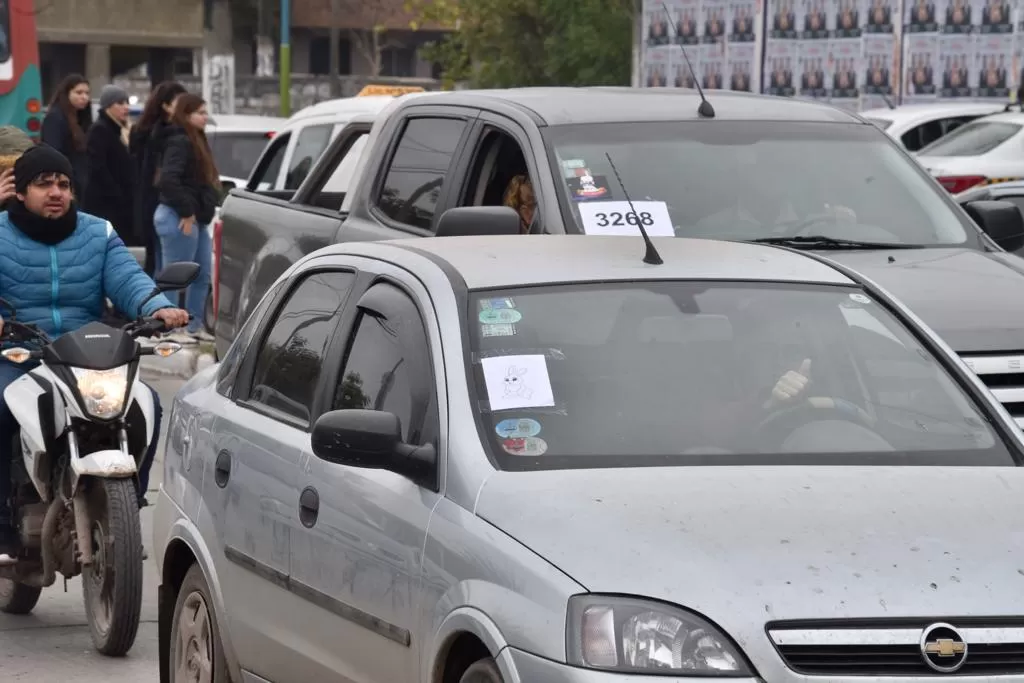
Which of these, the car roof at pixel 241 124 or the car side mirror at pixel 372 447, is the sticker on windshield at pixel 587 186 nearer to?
the car side mirror at pixel 372 447

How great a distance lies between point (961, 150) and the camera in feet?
61.7

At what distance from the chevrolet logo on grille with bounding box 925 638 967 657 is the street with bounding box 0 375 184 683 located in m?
3.66

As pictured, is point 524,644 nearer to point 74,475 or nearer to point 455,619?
point 455,619

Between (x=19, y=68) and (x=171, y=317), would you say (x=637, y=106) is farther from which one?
(x=19, y=68)

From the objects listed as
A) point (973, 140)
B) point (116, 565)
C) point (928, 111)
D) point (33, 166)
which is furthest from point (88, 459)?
point (928, 111)

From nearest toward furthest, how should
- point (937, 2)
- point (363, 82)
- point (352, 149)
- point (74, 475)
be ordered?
point (74, 475) < point (352, 149) < point (937, 2) < point (363, 82)

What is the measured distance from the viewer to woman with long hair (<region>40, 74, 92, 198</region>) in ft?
54.6

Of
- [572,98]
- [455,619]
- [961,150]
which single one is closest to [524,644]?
[455,619]

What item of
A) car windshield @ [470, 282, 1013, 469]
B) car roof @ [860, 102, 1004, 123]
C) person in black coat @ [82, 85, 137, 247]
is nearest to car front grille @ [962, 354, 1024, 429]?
car windshield @ [470, 282, 1013, 469]

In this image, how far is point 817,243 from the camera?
26.3 ft

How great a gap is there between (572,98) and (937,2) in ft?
48.5

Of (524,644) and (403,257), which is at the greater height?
(403,257)

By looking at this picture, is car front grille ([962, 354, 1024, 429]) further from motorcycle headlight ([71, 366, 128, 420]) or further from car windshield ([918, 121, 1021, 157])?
car windshield ([918, 121, 1021, 157])

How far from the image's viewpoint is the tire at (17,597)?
8.05 m
